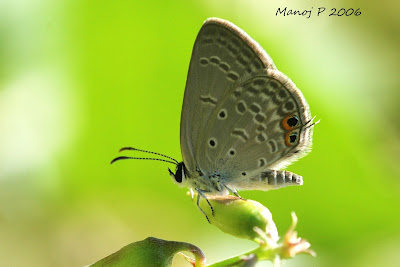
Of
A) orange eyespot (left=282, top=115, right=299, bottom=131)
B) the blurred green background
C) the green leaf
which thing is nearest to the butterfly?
orange eyespot (left=282, top=115, right=299, bottom=131)

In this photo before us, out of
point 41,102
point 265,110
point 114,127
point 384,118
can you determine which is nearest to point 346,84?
point 384,118

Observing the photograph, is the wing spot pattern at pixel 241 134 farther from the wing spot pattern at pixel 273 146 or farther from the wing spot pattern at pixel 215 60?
the wing spot pattern at pixel 215 60

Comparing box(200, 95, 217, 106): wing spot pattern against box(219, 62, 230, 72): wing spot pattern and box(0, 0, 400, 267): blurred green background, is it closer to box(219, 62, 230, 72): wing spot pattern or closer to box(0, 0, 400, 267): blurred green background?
box(219, 62, 230, 72): wing spot pattern

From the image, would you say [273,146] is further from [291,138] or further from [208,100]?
[208,100]

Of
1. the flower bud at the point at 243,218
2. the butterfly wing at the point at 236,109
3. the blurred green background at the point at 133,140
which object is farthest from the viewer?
the blurred green background at the point at 133,140

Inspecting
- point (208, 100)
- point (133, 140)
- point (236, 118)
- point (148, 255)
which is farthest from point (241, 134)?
point (148, 255)

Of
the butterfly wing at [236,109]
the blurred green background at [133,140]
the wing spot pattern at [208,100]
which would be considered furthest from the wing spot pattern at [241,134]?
the blurred green background at [133,140]
